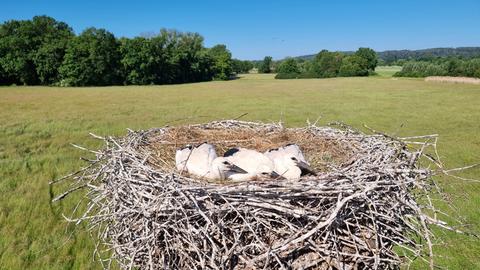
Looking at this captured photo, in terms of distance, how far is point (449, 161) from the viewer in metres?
11.0

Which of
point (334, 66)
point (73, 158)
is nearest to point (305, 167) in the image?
point (73, 158)

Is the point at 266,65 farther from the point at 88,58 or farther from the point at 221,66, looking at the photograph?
the point at 88,58

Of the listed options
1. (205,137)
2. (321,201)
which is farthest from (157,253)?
(205,137)

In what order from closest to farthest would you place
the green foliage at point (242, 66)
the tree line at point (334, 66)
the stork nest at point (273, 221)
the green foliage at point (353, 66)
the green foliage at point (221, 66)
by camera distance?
1. the stork nest at point (273, 221)
2. the green foliage at point (221, 66)
3. the green foliage at point (353, 66)
4. the tree line at point (334, 66)
5. the green foliage at point (242, 66)

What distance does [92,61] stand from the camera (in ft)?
188

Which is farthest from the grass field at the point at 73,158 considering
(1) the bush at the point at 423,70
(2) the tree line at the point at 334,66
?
(2) the tree line at the point at 334,66

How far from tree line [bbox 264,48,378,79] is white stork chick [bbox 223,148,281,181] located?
78.9 m

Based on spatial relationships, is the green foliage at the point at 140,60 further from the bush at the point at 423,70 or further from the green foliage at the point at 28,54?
the bush at the point at 423,70

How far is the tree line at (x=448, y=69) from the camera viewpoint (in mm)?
63531

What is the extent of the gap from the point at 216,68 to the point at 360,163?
254ft

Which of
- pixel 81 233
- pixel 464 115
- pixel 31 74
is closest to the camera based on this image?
pixel 81 233

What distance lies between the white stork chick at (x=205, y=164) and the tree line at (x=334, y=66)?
259 feet

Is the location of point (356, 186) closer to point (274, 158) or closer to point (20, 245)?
point (274, 158)

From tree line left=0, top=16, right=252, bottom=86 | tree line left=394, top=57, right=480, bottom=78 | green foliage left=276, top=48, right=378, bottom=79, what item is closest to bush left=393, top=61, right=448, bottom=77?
tree line left=394, top=57, right=480, bottom=78
